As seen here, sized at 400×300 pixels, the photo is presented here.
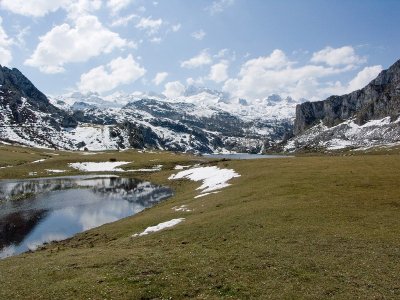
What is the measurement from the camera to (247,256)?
33.9 metres

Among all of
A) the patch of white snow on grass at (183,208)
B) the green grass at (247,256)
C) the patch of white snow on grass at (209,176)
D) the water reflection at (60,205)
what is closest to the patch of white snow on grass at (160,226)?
the green grass at (247,256)

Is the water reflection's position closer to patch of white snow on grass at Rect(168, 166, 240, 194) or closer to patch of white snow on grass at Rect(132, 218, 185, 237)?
patch of white snow on grass at Rect(168, 166, 240, 194)

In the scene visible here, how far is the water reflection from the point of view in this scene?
207 feet

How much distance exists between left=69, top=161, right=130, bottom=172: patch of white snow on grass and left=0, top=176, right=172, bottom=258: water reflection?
32.3m

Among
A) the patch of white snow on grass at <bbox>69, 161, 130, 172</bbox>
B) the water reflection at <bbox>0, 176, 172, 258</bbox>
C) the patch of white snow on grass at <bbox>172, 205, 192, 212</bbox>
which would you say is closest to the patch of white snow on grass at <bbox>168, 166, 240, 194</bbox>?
the water reflection at <bbox>0, 176, 172, 258</bbox>

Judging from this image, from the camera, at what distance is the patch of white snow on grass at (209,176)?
9243 cm

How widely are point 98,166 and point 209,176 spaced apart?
8325 cm

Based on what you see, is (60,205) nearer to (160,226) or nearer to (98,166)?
(160,226)

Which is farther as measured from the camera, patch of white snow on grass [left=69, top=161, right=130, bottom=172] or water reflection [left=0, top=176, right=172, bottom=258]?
patch of white snow on grass [left=69, top=161, right=130, bottom=172]

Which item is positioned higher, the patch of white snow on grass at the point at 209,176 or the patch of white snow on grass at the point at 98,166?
the patch of white snow on grass at the point at 98,166

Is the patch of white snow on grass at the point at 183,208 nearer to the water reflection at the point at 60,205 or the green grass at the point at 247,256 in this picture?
the green grass at the point at 247,256

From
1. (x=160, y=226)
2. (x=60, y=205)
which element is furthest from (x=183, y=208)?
(x=60, y=205)

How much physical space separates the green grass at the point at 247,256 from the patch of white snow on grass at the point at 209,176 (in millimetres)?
30037

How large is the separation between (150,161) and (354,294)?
539ft
